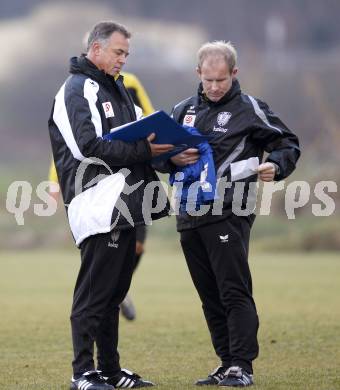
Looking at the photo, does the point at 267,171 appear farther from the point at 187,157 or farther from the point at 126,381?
the point at 126,381

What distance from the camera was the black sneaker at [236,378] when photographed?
219 inches

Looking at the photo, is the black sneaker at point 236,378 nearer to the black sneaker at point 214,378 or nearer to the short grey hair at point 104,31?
the black sneaker at point 214,378

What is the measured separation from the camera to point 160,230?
25.3m

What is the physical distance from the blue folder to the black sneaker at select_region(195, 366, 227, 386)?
1.26 metres

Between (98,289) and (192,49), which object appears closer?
(98,289)

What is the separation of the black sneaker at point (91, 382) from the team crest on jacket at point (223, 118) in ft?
4.97

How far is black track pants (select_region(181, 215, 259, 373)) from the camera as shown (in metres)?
5.70

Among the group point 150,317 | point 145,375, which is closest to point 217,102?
point 145,375

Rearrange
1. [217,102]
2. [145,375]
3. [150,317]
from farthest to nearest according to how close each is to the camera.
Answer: [150,317] < [145,375] < [217,102]

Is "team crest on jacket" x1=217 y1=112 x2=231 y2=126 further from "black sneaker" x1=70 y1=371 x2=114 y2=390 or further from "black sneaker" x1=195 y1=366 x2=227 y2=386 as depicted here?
"black sneaker" x1=70 y1=371 x2=114 y2=390

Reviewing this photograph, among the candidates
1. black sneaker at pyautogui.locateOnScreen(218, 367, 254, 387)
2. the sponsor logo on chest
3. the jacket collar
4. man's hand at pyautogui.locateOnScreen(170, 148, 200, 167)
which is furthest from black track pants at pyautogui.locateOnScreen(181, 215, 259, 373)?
the jacket collar

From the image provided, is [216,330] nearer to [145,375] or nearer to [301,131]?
[145,375]

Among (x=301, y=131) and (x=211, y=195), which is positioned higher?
(x=301, y=131)

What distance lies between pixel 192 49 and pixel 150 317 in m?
32.7
